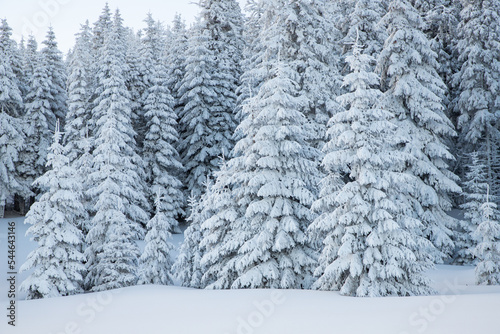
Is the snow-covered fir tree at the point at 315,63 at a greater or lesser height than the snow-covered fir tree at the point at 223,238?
greater

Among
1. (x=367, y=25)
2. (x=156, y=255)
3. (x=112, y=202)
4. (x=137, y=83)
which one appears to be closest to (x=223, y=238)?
(x=156, y=255)

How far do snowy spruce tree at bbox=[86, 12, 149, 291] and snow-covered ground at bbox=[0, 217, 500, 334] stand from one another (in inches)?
254

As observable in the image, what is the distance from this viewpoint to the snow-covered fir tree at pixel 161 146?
105ft

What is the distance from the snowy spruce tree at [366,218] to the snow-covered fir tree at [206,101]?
1914 cm

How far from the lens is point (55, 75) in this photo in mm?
38969

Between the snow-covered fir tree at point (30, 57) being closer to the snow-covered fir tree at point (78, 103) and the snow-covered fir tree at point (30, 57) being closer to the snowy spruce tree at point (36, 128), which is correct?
the snowy spruce tree at point (36, 128)

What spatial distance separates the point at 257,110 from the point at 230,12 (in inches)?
975

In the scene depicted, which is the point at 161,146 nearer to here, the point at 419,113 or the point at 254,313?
the point at 419,113

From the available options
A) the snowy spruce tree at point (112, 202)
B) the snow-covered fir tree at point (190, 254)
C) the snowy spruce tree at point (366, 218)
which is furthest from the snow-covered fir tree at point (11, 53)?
the snowy spruce tree at point (366, 218)

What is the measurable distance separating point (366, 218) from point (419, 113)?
34.6ft

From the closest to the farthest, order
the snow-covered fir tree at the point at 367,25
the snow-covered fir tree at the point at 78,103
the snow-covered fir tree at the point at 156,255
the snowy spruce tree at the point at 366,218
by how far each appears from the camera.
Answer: the snowy spruce tree at the point at 366,218 → the snow-covered fir tree at the point at 156,255 → the snow-covered fir tree at the point at 367,25 → the snow-covered fir tree at the point at 78,103

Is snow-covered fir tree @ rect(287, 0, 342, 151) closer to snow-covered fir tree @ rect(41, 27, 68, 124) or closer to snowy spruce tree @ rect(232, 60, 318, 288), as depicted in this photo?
snowy spruce tree @ rect(232, 60, 318, 288)

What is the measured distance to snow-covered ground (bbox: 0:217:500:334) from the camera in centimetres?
948

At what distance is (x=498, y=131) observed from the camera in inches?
1140
